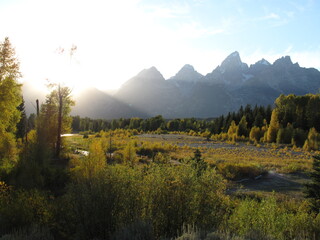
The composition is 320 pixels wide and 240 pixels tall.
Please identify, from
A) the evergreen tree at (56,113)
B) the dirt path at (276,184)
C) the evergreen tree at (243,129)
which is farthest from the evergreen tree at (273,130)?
the evergreen tree at (56,113)

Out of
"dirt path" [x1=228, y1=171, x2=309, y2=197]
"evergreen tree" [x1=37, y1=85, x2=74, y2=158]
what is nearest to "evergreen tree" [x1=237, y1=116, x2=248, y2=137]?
"dirt path" [x1=228, y1=171, x2=309, y2=197]

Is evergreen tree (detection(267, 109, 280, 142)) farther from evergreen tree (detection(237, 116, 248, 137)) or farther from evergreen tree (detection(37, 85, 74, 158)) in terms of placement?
evergreen tree (detection(37, 85, 74, 158))

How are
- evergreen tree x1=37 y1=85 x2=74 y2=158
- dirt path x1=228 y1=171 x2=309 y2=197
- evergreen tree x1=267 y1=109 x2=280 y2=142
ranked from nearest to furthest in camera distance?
dirt path x1=228 y1=171 x2=309 y2=197
evergreen tree x1=37 y1=85 x2=74 y2=158
evergreen tree x1=267 y1=109 x2=280 y2=142

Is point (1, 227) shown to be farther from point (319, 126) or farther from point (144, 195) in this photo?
point (319, 126)

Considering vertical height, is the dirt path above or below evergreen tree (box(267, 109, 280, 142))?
below

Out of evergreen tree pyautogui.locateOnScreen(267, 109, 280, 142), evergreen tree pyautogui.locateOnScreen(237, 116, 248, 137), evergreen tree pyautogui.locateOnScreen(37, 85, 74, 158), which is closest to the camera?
evergreen tree pyautogui.locateOnScreen(37, 85, 74, 158)

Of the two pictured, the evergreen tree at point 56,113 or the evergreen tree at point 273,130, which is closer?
the evergreen tree at point 56,113

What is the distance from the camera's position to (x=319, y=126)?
175 ft

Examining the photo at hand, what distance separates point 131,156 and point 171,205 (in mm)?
17850

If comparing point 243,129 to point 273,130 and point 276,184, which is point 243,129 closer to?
point 273,130

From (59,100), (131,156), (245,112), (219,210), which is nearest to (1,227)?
(219,210)

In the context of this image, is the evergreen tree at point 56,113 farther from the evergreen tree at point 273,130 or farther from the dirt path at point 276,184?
the evergreen tree at point 273,130

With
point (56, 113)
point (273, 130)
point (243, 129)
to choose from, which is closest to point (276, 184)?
point (56, 113)

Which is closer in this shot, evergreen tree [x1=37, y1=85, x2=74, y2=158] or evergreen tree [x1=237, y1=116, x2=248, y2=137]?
evergreen tree [x1=37, y1=85, x2=74, y2=158]
